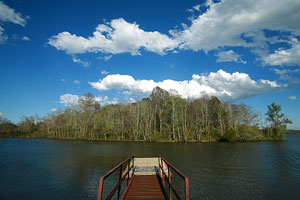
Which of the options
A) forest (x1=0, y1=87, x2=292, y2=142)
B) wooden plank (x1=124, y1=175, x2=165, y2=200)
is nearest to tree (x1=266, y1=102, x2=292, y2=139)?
forest (x1=0, y1=87, x2=292, y2=142)

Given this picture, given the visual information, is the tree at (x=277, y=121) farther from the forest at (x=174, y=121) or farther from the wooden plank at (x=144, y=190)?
the wooden plank at (x=144, y=190)

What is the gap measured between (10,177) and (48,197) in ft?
20.6

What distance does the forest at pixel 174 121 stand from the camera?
1984 inches

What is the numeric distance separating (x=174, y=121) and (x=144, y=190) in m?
42.7

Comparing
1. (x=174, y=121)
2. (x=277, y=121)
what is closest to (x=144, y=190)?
(x=174, y=121)

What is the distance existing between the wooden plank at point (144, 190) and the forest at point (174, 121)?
135 feet

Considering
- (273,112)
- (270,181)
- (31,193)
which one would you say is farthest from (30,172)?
(273,112)

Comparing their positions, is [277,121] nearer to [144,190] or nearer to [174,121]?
[174,121]

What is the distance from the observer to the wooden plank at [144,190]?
6.28m

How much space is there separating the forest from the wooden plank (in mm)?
41212

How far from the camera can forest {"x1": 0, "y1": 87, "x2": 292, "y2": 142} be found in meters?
50.4

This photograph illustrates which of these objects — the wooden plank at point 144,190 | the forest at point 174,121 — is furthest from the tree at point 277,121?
the wooden plank at point 144,190

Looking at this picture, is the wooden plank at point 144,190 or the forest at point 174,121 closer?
the wooden plank at point 144,190

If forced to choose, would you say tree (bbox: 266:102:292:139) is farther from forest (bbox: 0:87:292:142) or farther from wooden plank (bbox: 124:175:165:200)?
wooden plank (bbox: 124:175:165:200)
